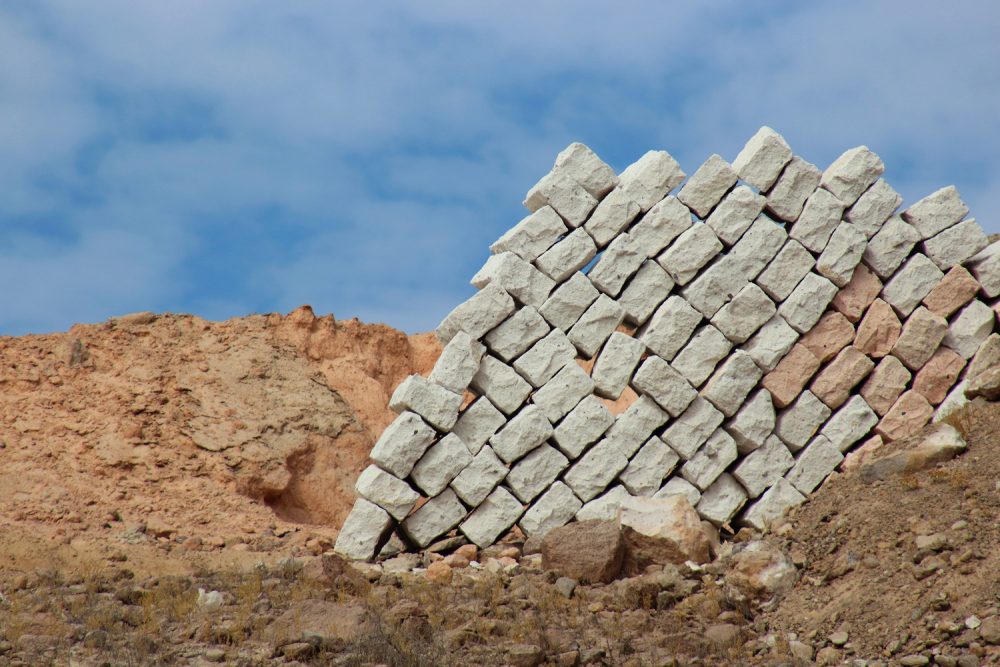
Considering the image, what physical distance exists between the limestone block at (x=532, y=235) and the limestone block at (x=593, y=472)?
2.08 meters

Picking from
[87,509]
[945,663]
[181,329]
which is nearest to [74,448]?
[87,509]

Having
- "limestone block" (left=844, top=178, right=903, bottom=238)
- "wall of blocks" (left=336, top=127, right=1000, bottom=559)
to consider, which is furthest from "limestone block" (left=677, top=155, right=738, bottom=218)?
"limestone block" (left=844, top=178, right=903, bottom=238)

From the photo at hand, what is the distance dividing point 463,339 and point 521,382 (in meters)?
0.74

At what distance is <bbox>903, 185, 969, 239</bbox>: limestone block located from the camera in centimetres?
1244

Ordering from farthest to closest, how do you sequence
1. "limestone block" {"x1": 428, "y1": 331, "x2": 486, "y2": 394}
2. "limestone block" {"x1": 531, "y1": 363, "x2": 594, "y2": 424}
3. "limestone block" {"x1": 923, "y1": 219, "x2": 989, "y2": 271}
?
"limestone block" {"x1": 923, "y1": 219, "x2": 989, "y2": 271} → "limestone block" {"x1": 531, "y1": 363, "x2": 594, "y2": 424} → "limestone block" {"x1": 428, "y1": 331, "x2": 486, "y2": 394}

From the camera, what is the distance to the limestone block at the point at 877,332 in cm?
1198

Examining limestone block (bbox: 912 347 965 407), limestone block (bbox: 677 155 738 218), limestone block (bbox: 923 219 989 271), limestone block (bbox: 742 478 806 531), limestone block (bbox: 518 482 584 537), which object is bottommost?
limestone block (bbox: 742 478 806 531)

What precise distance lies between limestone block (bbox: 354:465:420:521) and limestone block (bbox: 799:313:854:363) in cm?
448

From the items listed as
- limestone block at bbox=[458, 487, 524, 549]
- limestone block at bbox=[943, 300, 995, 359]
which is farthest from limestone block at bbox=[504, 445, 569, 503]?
limestone block at bbox=[943, 300, 995, 359]

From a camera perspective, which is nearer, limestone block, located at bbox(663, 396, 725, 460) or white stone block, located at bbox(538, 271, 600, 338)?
white stone block, located at bbox(538, 271, 600, 338)

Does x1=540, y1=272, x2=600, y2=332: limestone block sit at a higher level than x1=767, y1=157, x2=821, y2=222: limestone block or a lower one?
lower

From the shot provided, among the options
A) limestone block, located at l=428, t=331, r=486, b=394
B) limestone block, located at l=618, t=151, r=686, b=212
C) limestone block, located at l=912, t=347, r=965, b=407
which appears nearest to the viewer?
limestone block, located at l=428, t=331, r=486, b=394

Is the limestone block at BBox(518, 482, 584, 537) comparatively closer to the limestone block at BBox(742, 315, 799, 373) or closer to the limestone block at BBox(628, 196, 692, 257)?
the limestone block at BBox(742, 315, 799, 373)

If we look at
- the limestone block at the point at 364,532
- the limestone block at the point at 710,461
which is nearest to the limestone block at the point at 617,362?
the limestone block at the point at 710,461
